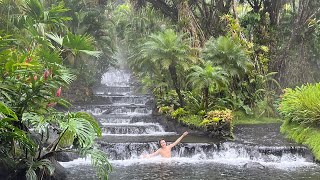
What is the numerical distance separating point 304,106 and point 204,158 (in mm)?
3284

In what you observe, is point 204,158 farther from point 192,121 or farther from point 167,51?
point 167,51

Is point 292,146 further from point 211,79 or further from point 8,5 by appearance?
point 8,5

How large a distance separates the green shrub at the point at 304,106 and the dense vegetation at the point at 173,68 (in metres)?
0.03

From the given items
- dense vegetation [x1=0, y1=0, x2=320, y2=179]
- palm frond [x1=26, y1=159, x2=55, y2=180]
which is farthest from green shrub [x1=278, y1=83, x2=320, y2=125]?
palm frond [x1=26, y1=159, x2=55, y2=180]

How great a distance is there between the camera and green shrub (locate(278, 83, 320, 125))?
1117cm

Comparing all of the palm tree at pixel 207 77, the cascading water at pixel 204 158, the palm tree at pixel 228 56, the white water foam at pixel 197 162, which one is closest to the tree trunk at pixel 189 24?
the palm tree at pixel 228 56

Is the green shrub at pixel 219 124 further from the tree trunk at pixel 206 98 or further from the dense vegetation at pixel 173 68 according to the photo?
the tree trunk at pixel 206 98

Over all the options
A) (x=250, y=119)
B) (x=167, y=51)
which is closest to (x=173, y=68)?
(x=167, y=51)

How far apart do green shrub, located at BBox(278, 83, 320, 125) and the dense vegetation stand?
3 cm

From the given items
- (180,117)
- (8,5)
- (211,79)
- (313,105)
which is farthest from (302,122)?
(8,5)

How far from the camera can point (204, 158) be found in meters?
10.9

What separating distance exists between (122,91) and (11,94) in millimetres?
21757

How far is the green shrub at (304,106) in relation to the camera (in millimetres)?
11174

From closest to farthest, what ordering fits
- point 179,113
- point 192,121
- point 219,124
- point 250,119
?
point 219,124, point 192,121, point 179,113, point 250,119
